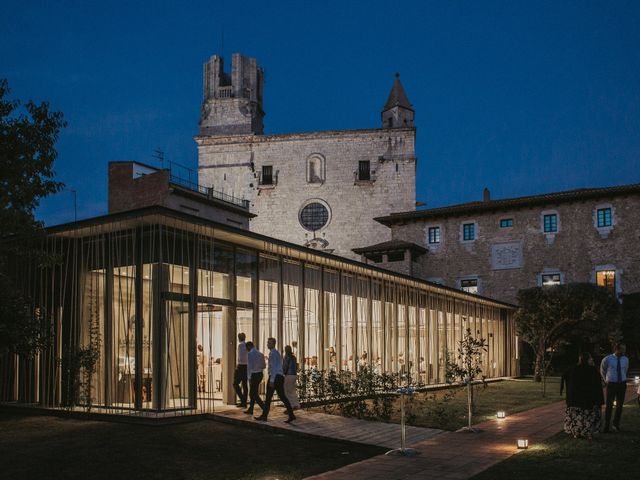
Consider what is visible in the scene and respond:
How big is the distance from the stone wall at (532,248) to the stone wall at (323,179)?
10.9 meters

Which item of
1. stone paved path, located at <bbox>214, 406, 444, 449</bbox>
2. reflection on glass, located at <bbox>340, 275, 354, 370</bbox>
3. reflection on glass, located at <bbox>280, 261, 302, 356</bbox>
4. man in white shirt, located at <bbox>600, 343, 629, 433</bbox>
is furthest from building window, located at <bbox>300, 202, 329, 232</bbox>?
man in white shirt, located at <bbox>600, 343, 629, 433</bbox>

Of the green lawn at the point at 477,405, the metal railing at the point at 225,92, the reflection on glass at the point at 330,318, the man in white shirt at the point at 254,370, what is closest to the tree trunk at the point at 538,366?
the green lawn at the point at 477,405

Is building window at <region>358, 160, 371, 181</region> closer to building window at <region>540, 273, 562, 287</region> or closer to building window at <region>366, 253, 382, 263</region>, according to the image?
building window at <region>366, 253, 382, 263</region>

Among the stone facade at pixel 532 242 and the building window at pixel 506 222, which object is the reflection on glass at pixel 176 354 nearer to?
the stone facade at pixel 532 242

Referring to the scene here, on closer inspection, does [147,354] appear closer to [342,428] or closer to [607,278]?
[342,428]

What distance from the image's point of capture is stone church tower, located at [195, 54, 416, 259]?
181ft

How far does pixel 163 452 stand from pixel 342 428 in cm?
371

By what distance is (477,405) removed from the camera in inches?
700

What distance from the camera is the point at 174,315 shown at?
1348 cm

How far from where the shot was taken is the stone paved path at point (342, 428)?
38.0 feet

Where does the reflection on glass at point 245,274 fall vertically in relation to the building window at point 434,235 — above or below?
below

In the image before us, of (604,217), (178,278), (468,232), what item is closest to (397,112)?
(468,232)

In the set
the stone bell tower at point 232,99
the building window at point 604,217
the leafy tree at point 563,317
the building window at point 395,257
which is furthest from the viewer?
the stone bell tower at point 232,99

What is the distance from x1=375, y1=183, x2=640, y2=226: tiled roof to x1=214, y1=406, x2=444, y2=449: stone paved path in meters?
28.7
